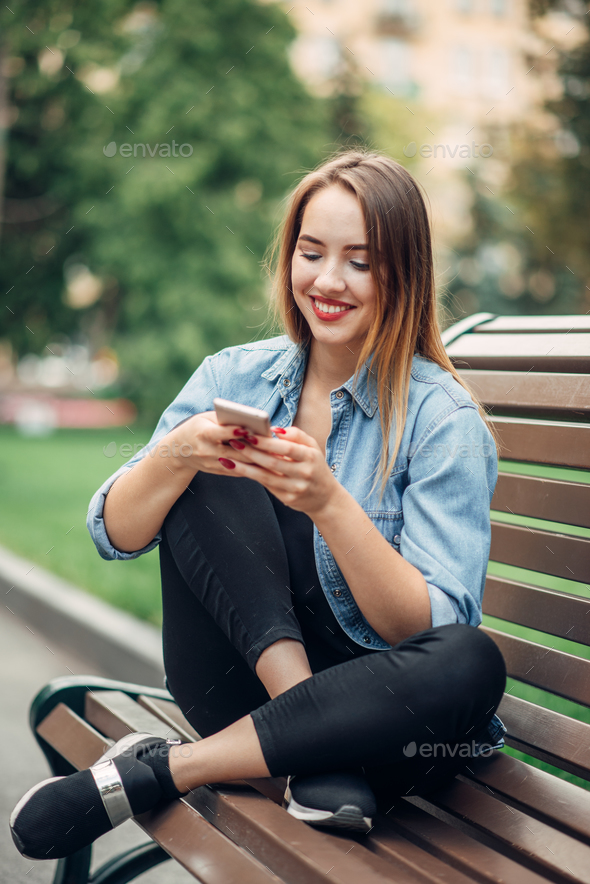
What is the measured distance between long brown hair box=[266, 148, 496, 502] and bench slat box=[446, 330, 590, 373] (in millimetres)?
242

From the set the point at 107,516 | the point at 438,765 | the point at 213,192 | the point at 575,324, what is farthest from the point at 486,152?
the point at 213,192

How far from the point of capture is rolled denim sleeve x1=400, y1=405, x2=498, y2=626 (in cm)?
153

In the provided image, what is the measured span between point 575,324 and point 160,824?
139cm

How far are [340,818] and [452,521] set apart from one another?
55 cm

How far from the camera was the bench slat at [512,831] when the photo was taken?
125cm

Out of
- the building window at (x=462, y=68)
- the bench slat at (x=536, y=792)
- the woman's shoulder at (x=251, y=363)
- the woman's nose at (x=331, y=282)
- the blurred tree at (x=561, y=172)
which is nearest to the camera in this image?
the bench slat at (x=536, y=792)

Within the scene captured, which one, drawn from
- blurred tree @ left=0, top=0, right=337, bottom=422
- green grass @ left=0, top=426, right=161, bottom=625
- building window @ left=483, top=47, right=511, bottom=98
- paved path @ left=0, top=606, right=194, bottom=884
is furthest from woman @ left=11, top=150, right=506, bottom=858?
building window @ left=483, top=47, right=511, bottom=98

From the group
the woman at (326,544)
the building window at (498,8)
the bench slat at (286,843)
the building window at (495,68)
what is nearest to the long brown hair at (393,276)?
the woman at (326,544)

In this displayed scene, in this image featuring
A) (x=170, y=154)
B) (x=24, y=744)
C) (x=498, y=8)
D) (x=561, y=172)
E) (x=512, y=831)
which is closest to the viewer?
(x=512, y=831)

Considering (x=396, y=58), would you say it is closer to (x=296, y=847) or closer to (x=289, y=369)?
(x=289, y=369)

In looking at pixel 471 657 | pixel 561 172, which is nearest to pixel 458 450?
pixel 471 657

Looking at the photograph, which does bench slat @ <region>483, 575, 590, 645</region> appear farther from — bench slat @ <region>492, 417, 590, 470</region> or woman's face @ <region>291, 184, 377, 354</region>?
woman's face @ <region>291, 184, 377, 354</region>

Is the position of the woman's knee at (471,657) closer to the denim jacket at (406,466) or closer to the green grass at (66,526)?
the denim jacket at (406,466)

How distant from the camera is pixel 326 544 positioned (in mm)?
1658
